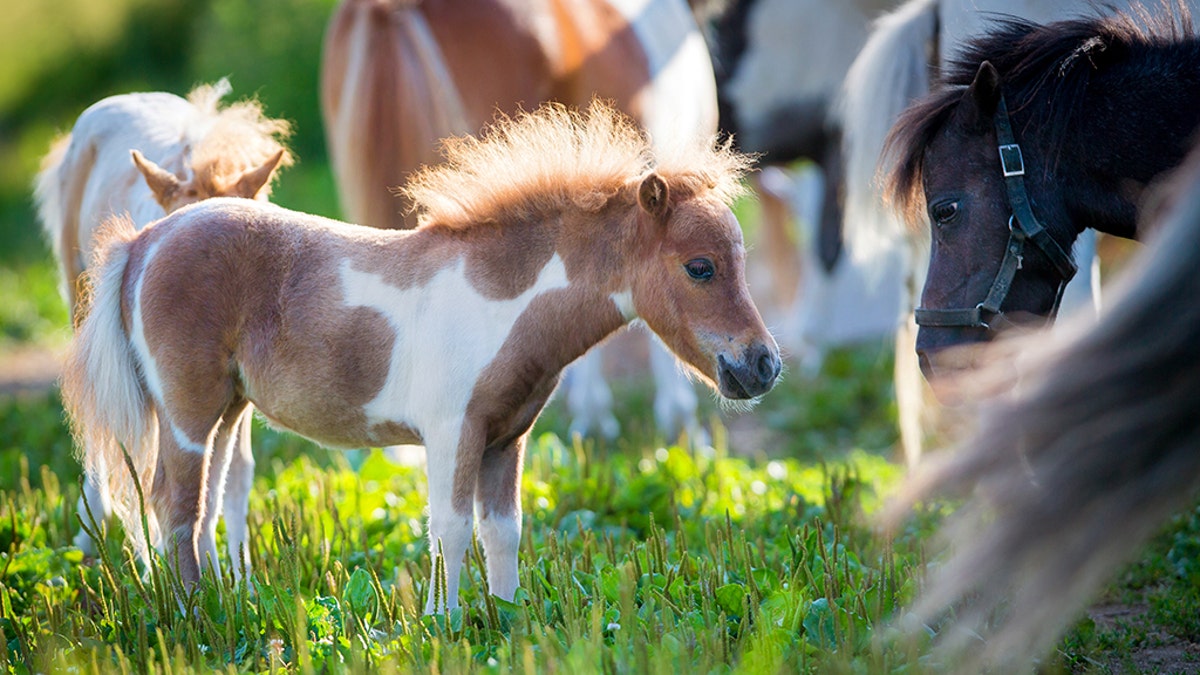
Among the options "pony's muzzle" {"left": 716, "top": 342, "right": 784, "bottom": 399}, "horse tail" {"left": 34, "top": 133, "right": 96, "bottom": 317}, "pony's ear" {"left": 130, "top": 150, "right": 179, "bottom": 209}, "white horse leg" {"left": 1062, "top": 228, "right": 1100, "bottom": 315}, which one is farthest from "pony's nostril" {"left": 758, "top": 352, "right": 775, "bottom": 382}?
"horse tail" {"left": 34, "top": 133, "right": 96, "bottom": 317}

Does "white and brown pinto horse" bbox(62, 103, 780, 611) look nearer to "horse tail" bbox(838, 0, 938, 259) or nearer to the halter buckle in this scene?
the halter buckle

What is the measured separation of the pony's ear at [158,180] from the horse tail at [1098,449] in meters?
2.85

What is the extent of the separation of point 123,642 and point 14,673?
28cm

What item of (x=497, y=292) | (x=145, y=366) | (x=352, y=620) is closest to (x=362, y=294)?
(x=497, y=292)

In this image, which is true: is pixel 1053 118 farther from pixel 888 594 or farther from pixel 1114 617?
pixel 1114 617

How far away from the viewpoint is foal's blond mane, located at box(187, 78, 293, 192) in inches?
157

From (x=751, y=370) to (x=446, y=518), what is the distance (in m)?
0.94

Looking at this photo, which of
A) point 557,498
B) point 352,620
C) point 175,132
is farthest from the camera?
point 557,498

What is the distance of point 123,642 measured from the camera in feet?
10.5

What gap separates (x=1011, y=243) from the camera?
3.36m

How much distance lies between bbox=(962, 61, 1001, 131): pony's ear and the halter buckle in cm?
11

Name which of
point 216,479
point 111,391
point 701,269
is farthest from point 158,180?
point 701,269

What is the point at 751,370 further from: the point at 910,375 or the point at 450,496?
the point at 910,375

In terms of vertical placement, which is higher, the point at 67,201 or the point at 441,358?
the point at 67,201
